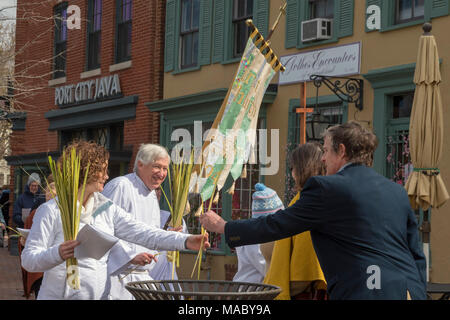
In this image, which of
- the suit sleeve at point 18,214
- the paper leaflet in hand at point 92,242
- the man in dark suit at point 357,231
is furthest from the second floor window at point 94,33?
the man in dark suit at point 357,231

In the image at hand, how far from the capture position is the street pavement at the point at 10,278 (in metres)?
13.7

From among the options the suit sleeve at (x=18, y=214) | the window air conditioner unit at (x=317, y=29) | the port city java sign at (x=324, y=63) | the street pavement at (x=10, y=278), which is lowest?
the street pavement at (x=10, y=278)

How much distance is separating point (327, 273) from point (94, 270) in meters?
1.69

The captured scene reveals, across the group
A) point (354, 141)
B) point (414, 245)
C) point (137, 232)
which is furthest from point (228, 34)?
point (414, 245)

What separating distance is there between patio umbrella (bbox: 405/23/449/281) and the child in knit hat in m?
3.17

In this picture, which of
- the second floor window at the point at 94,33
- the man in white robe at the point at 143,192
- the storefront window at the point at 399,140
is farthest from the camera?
the second floor window at the point at 94,33

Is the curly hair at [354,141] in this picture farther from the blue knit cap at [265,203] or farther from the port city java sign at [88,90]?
the port city java sign at [88,90]

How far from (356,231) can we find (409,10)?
9125 millimetres

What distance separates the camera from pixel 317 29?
13.9m

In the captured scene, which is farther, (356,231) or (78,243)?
(78,243)

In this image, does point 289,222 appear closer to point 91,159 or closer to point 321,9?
point 91,159

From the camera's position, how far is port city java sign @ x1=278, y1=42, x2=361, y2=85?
532 inches

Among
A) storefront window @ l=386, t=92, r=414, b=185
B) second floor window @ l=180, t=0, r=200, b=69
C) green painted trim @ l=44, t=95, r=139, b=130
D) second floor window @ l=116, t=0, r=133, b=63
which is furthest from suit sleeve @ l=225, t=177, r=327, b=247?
second floor window @ l=116, t=0, r=133, b=63

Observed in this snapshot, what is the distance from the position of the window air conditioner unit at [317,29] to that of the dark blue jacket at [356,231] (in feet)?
32.0
